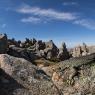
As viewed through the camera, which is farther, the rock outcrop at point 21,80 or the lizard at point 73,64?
the lizard at point 73,64

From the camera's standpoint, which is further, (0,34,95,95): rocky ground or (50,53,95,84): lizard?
(50,53,95,84): lizard

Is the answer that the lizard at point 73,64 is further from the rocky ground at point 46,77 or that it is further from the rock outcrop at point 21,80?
the rock outcrop at point 21,80

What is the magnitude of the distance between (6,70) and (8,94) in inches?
85.6

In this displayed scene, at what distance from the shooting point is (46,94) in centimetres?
1761

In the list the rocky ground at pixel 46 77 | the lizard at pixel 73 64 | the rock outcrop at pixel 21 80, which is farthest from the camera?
the lizard at pixel 73 64

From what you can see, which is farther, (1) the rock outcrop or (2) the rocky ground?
(2) the rocky ground

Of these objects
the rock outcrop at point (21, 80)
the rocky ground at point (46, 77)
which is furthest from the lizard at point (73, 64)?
the rock outcrop at point (21, 80)

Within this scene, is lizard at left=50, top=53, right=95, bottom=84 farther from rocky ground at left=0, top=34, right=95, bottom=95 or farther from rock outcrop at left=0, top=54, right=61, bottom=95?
rock outcrop at left=0, top=54, right=61, bottom=95

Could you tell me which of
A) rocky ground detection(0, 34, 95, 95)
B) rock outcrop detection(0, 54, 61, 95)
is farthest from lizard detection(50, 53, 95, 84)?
rock outcrop detection(0, 54, 61, 95)

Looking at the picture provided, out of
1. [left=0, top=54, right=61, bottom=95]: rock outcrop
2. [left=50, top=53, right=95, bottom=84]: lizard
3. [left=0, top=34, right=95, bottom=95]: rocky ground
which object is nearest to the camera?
[left=0, top=54, right=61, bottom=95]: rock outcrop

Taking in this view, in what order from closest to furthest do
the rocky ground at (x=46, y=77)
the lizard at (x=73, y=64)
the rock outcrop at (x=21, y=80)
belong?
the rock outcrop at (x=21, y=80)
the rocky ground at (x=46, y=77)
the lizard at (x=73, y=64)

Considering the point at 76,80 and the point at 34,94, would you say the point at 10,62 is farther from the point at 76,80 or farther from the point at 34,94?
the point at 76,80

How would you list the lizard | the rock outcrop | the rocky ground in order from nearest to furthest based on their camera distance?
the rock outcrop < the rocky ground < the lizard

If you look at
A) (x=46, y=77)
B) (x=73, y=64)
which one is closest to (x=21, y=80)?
(x=46, y=77)
